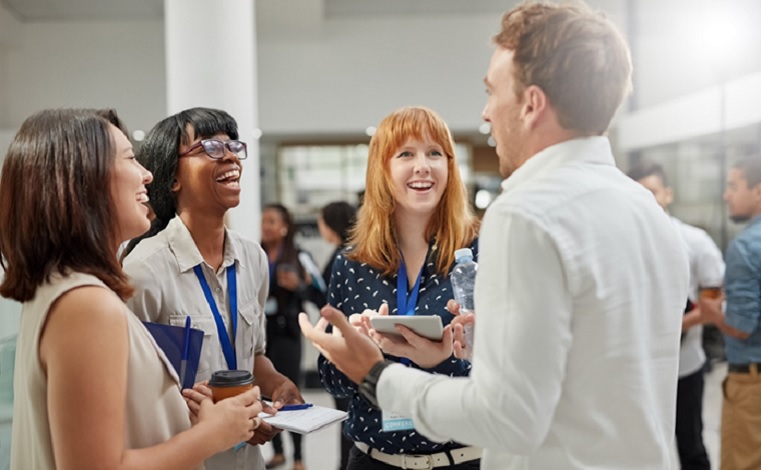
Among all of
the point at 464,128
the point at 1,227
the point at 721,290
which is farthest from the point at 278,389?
the point at 464,128

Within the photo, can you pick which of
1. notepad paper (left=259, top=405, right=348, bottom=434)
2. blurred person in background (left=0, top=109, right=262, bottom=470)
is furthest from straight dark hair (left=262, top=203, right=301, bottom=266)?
blurred person in background (left=0, top=109, right=262, bottom=470)

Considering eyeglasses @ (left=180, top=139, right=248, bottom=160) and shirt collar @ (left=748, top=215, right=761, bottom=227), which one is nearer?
eyeglasses @ (left=180, top=139, right=248, bottom=160)

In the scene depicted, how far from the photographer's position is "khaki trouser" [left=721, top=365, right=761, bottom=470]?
11.0 ft

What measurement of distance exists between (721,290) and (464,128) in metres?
3.88

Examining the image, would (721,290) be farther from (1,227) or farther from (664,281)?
(1,227)

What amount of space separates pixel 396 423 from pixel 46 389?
101cm

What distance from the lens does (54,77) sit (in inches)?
284

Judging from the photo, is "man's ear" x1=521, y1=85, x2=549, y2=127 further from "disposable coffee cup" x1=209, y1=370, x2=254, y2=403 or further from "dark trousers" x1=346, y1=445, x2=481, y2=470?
"dark trousers" x1=346, y1=445, x2=481, y2=470

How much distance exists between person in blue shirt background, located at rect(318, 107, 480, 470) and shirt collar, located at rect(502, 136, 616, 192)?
877mm

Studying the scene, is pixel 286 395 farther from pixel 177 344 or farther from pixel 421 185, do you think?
pixel 421 185

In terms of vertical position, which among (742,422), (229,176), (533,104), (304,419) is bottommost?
(742,422)

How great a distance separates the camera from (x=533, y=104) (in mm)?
1177

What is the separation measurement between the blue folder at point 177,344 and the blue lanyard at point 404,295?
649mm

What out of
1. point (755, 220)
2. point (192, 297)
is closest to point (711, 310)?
point (755, 220)
